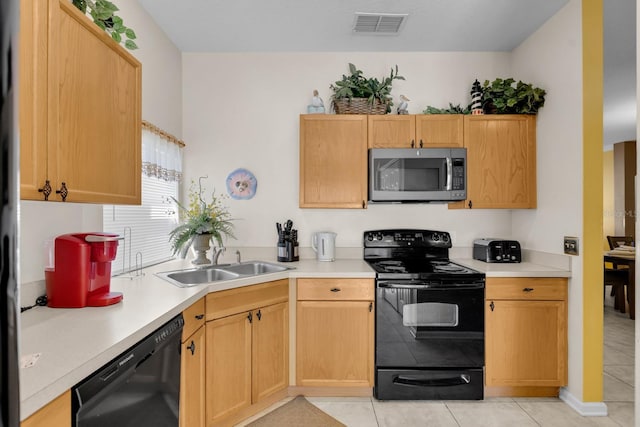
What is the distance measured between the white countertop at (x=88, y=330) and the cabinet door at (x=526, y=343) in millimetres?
1692

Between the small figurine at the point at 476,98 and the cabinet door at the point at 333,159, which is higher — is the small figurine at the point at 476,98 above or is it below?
above

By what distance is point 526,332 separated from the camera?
2.62m

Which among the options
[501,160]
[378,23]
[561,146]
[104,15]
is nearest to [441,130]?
[501,160]

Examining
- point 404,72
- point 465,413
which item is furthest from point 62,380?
point 404,72

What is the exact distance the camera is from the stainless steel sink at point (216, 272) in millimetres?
2532

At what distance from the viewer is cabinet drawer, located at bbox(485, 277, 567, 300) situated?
8.56 ft

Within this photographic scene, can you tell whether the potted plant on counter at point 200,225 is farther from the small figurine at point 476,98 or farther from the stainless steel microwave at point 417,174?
the small figurine at point 476,98

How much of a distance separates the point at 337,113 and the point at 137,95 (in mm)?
1626

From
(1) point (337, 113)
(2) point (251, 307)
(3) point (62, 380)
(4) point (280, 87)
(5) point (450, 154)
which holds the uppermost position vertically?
(4) point (280, 87)

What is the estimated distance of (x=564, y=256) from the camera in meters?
2.64

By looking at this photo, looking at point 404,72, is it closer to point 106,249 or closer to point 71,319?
point 106,249

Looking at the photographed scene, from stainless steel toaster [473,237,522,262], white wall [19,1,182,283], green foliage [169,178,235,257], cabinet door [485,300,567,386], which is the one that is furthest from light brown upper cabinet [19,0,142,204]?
stainless steel toaster [473,237,522,262]

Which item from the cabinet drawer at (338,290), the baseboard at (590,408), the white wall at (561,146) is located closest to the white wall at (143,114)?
the cabinet drawer at (338,290)

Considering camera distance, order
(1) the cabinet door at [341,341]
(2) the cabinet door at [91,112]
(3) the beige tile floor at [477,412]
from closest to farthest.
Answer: (2) the cabinet door at [91,112] < (3) the beige tile floor at [477,412] < (1) the cabinet door at [341,341]
